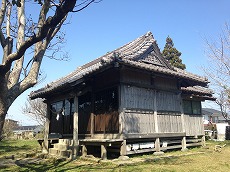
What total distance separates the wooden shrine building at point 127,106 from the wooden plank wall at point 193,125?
0.06m

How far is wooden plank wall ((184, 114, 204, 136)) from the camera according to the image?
13725mm

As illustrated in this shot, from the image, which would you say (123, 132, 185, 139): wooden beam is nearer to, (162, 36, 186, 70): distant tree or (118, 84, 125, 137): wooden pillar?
(118, 84, 125, 137): wooden pillar

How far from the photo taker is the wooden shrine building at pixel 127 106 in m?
10.0

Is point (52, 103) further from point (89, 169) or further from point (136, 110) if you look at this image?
point (89, 169)

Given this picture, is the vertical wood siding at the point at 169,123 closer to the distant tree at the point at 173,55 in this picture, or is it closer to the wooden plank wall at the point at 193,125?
the wooden plank wall at the point at 193,125

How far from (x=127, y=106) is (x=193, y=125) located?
19.9 ft

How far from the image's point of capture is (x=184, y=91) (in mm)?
14211

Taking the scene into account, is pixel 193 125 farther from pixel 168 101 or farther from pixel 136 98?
pixel 136 98

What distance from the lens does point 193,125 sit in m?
14.3

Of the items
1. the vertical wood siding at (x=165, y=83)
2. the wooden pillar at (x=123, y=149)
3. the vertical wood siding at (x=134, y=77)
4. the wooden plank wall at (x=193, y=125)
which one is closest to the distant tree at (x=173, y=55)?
the wooden plank wall at (x=193, y=125)

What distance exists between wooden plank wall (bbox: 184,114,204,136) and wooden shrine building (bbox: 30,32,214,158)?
6cm

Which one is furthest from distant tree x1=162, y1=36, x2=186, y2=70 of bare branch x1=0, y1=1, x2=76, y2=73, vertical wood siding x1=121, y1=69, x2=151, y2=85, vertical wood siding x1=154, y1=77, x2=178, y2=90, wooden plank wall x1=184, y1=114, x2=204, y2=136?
bare branch x1=0, y1=1, x2=76, y2=73

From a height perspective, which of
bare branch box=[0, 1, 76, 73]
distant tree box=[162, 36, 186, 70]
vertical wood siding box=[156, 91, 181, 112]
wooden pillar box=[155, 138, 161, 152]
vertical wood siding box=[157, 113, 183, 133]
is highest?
distant tree box=[162, 36, 186, 70]

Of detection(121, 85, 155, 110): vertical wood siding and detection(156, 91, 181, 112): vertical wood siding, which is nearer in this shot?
detection(121, 85, 155, 110): vertical wood siding
